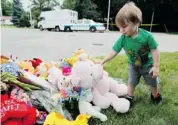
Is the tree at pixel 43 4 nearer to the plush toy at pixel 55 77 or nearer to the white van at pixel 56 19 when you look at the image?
the white van at pixel 56 19

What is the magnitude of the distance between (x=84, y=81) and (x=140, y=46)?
617 mm

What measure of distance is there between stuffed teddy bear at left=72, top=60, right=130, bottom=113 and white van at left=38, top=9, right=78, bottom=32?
21694mm

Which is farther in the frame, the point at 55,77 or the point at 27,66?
the point at 27,66

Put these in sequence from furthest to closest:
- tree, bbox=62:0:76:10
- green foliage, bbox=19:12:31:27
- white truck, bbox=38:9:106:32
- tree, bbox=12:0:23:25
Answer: tree, bbox=12:0:23:25, green foliage, bbox=19:12:31:27, tree, bbox=62:0:76:10, white truck, bbox=38:9:106:32

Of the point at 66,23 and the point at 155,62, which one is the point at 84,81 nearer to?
the point at 155,62

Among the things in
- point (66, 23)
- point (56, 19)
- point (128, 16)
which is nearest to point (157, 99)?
point (128, 16)

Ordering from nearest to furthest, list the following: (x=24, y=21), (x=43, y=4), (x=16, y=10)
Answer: (x=24, y=21)
(x=43, y=4)
(x=16, y=10)

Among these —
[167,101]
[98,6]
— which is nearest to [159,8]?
[98,6]

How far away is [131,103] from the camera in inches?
123

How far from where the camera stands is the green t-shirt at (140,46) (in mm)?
2828

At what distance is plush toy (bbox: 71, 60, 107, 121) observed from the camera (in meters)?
2.72

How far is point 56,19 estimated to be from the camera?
26531 mm

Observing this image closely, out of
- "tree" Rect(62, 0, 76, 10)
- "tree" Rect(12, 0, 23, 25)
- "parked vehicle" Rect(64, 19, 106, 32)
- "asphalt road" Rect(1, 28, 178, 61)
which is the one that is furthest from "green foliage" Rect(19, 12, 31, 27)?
"asphalt road" Rect(1, 28, 178, 61)

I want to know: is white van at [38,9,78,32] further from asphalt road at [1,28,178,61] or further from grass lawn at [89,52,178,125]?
grass lawn at [89,52,178,125]
